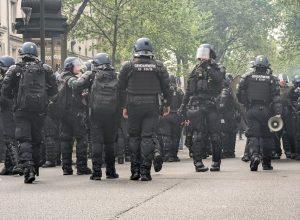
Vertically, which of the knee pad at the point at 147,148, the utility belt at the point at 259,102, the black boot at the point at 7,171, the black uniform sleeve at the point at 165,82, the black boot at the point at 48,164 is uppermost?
the black uniform sleeve at the point at 165,82

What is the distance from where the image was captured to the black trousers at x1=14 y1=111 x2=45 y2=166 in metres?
11.2

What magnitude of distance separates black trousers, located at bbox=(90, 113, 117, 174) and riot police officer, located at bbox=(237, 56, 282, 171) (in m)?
2.59

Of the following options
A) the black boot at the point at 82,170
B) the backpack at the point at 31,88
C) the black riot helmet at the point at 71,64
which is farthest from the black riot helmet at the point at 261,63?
the backpack at the point at 31,88

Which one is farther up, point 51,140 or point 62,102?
point 62,102

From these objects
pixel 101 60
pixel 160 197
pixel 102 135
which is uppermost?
pixel 101 60

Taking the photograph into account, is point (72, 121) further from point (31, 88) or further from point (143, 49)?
point (143, 49)

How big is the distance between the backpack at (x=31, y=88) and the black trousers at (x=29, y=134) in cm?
13

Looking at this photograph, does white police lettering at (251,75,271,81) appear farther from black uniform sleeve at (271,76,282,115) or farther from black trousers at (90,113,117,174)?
black trousers at (90,113,117,174)

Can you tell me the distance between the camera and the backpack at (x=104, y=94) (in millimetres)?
11484

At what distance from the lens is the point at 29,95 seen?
37.1 ft

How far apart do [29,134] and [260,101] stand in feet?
13.0

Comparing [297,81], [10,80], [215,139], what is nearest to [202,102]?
[215,139]

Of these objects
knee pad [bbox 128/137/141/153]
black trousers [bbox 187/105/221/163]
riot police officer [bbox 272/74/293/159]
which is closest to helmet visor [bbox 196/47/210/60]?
black trousers [bbox 187/105/221/163]

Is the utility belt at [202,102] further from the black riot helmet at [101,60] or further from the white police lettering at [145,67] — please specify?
the black riot helmet at [101,60]
